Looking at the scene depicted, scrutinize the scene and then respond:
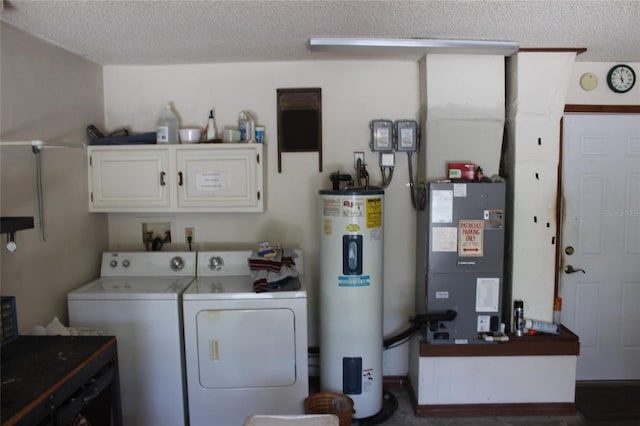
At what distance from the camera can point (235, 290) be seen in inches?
101

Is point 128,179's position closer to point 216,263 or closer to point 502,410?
point 216,263

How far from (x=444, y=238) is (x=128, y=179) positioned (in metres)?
2.11

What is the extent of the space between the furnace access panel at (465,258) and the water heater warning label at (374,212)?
0.34 m

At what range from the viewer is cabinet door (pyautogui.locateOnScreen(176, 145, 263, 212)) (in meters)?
2.78

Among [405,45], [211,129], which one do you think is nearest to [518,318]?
[405,45]

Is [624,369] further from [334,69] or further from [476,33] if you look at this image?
[334,69]

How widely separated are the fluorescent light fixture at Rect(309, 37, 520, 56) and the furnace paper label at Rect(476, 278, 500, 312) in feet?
4.75

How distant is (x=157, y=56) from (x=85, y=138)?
2.40 ft

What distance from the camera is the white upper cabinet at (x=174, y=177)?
2775 millimetres

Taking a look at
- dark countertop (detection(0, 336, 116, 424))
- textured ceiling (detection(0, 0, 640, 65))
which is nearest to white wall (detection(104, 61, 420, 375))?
textured ceiling (detection(0, 0, 640, 65))

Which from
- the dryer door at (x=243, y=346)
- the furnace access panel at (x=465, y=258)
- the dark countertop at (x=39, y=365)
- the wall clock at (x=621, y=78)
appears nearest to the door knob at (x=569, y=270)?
the furnace access panel at (x=465, y=258)

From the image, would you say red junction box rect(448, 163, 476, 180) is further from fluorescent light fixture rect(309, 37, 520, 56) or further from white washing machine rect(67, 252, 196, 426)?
white washing machine rect(67, 252, 196, 426)

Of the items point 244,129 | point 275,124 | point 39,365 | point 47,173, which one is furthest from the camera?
point 275,124

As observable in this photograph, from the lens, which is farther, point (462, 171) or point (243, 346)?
point (462, 171)
